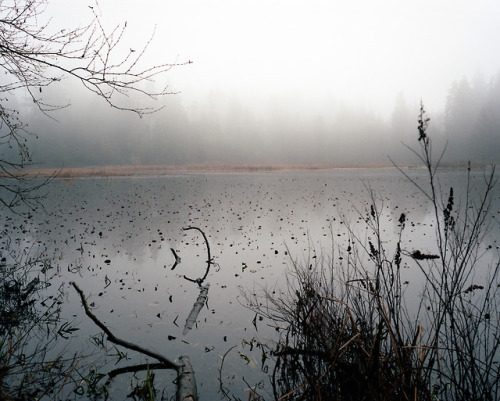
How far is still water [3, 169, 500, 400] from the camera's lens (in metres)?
5.69

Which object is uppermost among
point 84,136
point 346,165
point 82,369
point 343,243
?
point 84,136

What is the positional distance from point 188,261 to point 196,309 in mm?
3807

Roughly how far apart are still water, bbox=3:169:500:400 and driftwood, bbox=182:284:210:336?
12cm

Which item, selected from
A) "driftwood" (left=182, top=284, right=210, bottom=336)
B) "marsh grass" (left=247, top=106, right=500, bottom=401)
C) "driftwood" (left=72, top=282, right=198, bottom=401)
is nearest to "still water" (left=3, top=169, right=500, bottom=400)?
"driftwood" (left=182, top=284, right=210, bottom=336)

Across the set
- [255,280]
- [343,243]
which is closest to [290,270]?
[255,280]

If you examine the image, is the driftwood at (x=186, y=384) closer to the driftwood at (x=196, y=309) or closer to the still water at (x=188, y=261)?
the still water at (x=188, y=261)

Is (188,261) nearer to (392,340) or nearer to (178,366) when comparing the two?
(178,366)

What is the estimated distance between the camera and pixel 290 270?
30.6 feet

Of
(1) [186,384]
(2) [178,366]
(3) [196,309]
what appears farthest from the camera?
(3) [196,309]

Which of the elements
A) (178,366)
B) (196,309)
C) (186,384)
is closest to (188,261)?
(196,309)

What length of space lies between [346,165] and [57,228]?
78.9 metres

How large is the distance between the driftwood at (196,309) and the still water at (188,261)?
115 mm

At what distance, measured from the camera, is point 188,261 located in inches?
426

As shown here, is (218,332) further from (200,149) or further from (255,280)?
(200,149)
